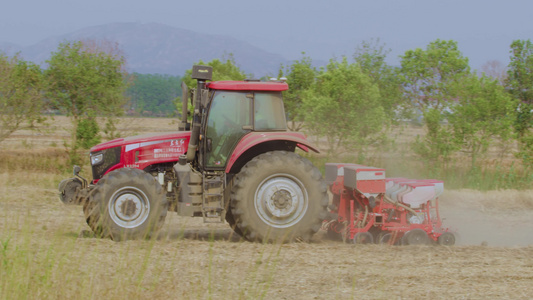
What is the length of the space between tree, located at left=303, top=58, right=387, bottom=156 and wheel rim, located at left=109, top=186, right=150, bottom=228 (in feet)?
28.5

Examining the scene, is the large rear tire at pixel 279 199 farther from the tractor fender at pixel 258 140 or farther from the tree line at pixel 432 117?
the tree line at pixel 432 117

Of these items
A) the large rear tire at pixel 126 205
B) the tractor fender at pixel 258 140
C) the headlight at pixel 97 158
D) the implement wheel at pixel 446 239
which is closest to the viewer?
the large rear tire at pixel 126 205

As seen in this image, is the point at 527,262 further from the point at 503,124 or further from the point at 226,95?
the point at 503,124

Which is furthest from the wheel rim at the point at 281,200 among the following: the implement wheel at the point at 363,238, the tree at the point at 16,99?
the tree at the point at 16,99

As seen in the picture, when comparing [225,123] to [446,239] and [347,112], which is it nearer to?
[446,239]

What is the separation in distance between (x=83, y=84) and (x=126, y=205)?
400 inches

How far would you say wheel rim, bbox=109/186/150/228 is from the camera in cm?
759

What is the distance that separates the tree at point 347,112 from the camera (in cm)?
1572

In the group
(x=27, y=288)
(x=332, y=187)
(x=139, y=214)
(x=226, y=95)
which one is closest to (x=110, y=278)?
(x=27, y=288)

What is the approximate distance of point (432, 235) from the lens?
8.55 metres

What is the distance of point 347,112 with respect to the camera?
630 inches

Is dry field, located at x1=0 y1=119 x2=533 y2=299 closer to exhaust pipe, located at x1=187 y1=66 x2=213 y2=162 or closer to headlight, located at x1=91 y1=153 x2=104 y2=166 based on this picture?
headlight, located at x1=91 y1=153 x2=104 y2=166

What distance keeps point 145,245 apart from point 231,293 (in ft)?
7.24

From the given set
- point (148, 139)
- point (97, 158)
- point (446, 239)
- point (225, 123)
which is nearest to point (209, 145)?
point (225, 123)
